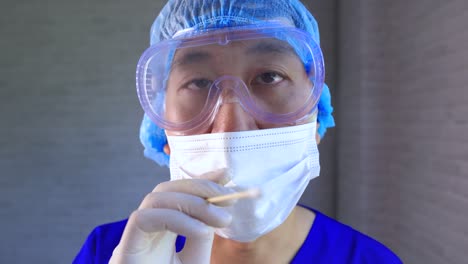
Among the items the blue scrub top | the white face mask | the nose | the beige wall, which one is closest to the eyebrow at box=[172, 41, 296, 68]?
the nose

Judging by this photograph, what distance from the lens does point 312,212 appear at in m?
1.21

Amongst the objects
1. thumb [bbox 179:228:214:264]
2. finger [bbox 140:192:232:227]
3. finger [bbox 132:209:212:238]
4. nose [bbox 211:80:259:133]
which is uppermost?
nose [bbox 211:80:259:133]

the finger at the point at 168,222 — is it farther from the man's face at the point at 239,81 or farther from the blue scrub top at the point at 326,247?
the blue scrub top at the point at 326,247

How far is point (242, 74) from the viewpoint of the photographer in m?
0.91

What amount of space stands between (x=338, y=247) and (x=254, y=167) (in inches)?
18.9

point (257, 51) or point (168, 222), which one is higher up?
point (257, 51)

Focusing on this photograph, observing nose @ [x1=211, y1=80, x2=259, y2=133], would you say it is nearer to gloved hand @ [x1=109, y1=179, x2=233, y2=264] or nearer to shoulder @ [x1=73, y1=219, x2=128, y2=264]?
gloved hand @ [x1=109, y1=179, x2=233, y2=264]

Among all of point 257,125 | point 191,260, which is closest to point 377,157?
point 257,125

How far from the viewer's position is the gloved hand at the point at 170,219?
69 centimetres

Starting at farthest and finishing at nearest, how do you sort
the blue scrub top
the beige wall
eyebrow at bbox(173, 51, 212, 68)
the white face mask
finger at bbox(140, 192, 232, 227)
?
the beige wall, the blue scrub top, eyebrow at bbox(173, 51, 212, 68), the white face mask, finger at bbox(140, 192, 232, 227)

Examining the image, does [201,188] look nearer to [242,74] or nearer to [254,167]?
[254,167]

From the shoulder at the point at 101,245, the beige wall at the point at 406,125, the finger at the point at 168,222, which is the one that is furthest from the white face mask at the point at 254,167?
the beige wall at the point at 406,125

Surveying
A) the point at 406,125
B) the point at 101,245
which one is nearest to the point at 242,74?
the point at 101,245

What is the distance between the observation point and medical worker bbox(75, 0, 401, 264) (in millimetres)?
735
